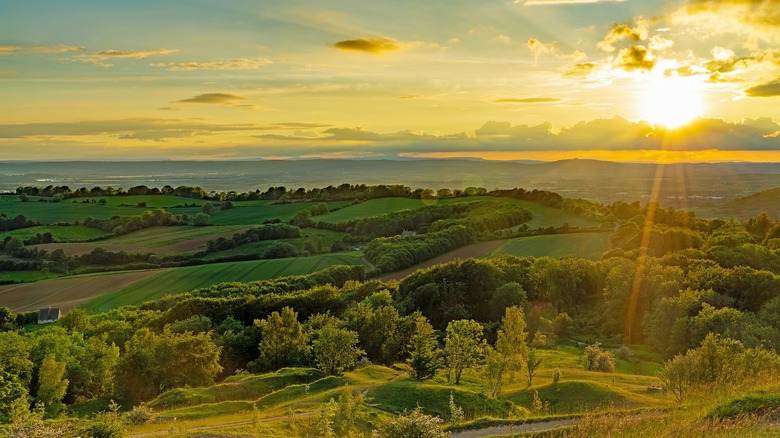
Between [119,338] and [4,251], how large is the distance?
215 ft

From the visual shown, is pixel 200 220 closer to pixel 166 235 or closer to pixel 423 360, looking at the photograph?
pixel 166 235

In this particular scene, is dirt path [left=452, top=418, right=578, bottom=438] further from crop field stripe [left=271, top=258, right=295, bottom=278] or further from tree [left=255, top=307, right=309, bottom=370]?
crop field stripe [left=271, top=258, right=295, bottom=278]

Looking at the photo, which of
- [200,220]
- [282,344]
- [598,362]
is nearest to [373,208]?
[200,220]

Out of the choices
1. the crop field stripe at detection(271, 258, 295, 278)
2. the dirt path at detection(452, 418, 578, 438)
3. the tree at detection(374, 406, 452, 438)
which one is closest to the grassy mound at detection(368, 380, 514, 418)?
the dirt path at detection(452, 418, 578, 438)

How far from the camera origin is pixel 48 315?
69938 mm

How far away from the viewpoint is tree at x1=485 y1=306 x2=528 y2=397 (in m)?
33.7

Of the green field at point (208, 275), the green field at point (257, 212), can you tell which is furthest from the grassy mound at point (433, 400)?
the green field at point (257, 212)

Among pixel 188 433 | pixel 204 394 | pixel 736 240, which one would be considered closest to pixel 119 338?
pixel 204 394

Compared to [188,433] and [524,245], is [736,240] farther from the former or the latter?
[188,433]

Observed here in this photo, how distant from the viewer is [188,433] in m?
19.2

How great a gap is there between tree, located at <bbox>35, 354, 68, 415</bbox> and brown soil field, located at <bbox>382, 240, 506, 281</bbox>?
51.7m

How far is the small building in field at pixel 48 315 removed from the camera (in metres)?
69.6

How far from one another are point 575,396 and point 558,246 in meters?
68.2

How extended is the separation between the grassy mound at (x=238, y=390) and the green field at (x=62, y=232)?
92.6 metres
